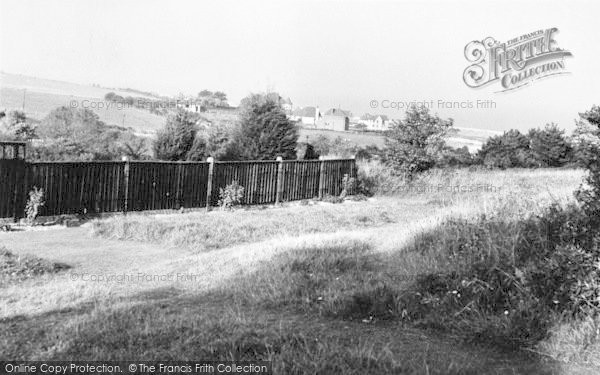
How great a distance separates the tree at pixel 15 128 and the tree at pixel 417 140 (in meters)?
12.2

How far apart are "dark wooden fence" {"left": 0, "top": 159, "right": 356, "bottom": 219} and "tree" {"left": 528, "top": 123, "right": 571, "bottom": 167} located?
16.3 metres

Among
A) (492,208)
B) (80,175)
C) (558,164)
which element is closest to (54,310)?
(492,208)

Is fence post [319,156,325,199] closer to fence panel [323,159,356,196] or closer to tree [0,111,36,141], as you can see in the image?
fence panel [323,159,356,196]

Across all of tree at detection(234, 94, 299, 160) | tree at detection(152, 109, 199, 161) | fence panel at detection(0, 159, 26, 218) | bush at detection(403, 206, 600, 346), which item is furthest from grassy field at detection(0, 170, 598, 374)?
tree at detection(234, 94, 299, 160)

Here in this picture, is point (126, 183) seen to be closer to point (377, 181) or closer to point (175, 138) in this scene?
point (175, 138)

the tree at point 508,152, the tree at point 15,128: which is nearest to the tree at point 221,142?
the tree at point 15,128

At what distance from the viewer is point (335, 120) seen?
7431 centimetres

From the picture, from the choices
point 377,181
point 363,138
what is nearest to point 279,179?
point 377,181

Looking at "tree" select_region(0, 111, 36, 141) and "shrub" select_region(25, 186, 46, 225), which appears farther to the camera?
"tree" select_region(0, 111, 36, 141)

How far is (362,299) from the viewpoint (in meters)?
5.98

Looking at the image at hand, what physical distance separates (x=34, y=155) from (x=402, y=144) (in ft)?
41.1

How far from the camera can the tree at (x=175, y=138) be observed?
1662cm

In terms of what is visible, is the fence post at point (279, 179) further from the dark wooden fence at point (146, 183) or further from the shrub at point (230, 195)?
the shrub at point (230, 195)

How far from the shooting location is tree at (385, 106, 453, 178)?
830 inches
